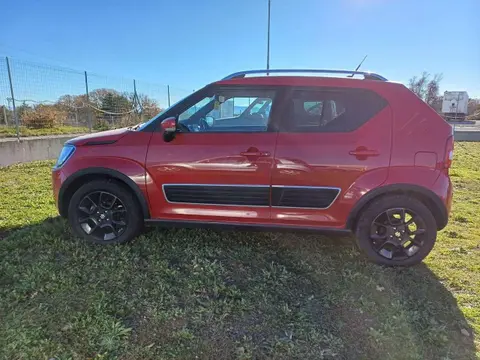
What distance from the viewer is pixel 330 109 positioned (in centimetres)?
313

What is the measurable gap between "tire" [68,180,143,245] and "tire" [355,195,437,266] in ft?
7.67

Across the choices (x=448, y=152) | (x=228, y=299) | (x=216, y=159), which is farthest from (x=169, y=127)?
(x=448, y=152)

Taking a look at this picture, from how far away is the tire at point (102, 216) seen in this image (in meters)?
3.46

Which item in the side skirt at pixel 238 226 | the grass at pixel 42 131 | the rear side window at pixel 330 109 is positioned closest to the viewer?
the rear side window at pixel 330 109

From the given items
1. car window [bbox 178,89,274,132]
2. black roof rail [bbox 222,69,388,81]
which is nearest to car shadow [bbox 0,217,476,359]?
car window [bbox 178,89,274,132]

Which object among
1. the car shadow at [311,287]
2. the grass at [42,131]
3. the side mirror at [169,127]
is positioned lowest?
the car shadow at [311,287]

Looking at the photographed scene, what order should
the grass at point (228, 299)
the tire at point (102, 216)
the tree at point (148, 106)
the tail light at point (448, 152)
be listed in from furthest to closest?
the tree at point (148, 106) < the tire at point (102, 216) < the tail light at point (448, 152) < the grass at point (228, 299)

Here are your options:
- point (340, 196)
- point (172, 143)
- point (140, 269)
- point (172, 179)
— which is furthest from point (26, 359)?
point (340, 196)

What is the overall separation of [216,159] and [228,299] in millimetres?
1290

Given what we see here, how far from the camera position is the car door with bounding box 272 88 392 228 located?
119 inches

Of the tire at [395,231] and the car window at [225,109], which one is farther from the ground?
the car window at [225,109]

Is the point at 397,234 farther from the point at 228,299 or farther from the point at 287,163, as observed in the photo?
the point at 228,299

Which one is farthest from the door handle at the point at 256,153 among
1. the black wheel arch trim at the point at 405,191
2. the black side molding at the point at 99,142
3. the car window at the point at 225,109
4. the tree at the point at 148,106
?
the tree at the point at 148,106

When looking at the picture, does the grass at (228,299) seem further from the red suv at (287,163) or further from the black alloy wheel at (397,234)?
the red suv at (287,163)
